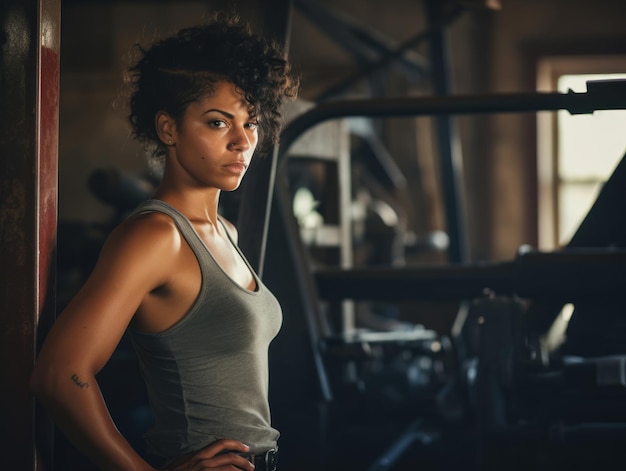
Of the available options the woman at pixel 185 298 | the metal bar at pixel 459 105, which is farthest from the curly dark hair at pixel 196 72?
the metal bar at pixel 459 105

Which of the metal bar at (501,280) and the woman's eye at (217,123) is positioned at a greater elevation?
the woman's eye at (217,123)

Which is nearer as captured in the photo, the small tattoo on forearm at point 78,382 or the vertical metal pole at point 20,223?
the small tattoo on forearm at point 78,382

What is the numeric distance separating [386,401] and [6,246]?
151 centimetres

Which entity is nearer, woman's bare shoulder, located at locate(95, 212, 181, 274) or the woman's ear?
woman's bare shoulder, located at locate(95, 212, 181, 274)

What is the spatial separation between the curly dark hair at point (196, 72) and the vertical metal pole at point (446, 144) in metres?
2.27

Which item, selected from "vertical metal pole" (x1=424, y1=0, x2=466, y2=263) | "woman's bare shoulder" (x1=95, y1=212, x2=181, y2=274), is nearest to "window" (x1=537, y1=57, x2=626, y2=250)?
"vertical metal pole" (x1=424, y1=0, x2=466, y2=263)

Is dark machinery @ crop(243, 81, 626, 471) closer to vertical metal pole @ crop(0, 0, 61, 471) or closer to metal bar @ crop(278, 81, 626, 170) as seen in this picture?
metal bar @ crop(278, 81, 626, 170)

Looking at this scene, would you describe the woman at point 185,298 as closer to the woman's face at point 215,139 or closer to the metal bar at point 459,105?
the woman's face at point 215,139

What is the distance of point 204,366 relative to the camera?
43.0 inches

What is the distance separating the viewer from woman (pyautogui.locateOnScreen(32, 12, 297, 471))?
3.16 ft

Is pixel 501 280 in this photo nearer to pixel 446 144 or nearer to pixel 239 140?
pixel 239 140

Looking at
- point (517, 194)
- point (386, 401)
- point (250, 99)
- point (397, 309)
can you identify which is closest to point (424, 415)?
point (386, 401)

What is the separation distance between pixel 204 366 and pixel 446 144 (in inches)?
102

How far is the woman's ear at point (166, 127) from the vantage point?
1144 millimetres
